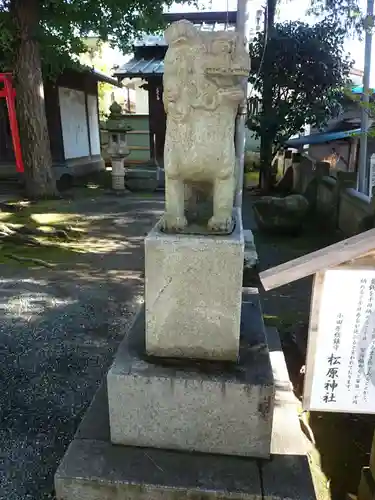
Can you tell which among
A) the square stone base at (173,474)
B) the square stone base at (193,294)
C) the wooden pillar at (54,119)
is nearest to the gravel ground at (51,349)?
the square stone base at (173,474)

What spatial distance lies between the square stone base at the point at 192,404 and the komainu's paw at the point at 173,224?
674mm

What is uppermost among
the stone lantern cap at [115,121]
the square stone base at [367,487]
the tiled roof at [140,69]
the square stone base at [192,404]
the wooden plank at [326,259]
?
the tiled roof at [140,69]

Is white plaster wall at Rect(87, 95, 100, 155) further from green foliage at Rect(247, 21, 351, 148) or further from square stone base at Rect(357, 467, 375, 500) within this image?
square stone base at Rect(357, 467, 375, 500)

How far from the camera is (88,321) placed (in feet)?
13.0

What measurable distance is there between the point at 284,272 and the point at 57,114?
1261cm

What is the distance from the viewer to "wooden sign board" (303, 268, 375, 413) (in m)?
1.69

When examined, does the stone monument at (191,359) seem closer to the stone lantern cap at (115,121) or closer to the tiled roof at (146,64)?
the tiled roof at (146,64)

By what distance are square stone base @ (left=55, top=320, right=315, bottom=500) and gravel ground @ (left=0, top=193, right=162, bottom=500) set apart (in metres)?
0.30

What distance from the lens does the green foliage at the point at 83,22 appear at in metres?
8.32

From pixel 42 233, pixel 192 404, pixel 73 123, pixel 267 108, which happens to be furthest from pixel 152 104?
pixel 192 404

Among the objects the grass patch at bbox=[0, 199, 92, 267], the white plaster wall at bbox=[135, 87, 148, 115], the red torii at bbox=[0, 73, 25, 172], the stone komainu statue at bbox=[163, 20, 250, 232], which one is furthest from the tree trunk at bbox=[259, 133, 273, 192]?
the white plaster wall at bbox=[135, 87, 148, 115]

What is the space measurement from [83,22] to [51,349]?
777cm

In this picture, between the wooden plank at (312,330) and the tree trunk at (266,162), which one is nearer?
the wooden plank at (312,330)

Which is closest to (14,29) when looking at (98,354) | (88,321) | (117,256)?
(117,256)
